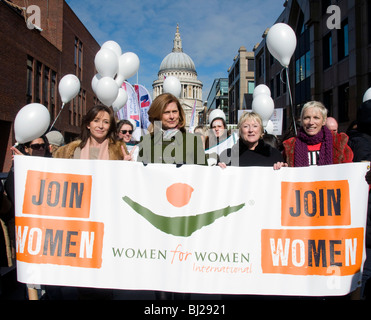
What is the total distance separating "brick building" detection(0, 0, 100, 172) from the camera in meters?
16.4

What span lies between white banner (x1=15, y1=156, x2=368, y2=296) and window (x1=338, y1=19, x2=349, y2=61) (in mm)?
14416

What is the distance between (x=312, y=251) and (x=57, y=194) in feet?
7.26

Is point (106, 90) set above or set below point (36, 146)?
above

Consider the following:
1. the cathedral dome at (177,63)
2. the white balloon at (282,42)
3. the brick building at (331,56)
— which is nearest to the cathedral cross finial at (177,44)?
the cathedral dome at (177,63)

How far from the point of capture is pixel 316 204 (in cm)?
281

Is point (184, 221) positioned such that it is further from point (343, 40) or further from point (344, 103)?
point (343, 40)

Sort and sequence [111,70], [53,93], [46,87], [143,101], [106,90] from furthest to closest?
[53,93] → [46,87] → [143,101] → [111,70] → [106,90]

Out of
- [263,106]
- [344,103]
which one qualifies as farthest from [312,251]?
[344,103]

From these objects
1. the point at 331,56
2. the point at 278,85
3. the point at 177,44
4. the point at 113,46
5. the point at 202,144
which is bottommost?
the point at 202,144

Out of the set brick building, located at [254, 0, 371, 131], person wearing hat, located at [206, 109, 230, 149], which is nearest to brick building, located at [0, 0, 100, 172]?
brick building, located at [254, 0, 371, 131]

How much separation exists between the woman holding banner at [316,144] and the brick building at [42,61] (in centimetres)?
1591

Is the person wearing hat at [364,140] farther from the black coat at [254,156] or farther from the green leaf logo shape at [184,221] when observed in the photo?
the green leaf logo shape at [184,221]

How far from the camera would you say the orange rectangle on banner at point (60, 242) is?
2.81 metres

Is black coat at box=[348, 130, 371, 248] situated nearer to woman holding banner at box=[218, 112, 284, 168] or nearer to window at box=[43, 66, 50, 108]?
woman holding banner at box=[218, 112, 284, 168]
